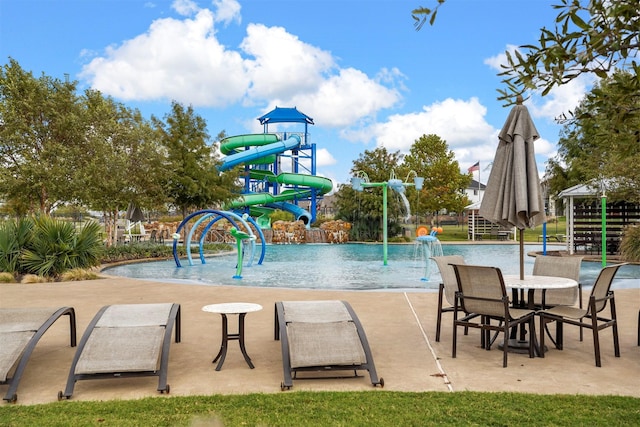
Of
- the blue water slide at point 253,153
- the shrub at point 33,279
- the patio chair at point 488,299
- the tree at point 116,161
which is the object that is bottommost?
the shrub at point 33,279

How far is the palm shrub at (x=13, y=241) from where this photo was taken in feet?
37.1

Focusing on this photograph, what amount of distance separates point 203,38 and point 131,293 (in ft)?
23.4

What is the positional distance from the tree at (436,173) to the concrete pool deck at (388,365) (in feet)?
96.5

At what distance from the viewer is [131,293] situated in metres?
9.19

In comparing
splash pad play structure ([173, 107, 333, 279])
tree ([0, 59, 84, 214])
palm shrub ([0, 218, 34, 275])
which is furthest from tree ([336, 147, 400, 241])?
palm shrub ([0, 218, 34, 275])

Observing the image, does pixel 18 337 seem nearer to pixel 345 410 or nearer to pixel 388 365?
pixel 345 410

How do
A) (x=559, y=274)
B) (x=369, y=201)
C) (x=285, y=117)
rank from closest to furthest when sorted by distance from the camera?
(x=559, y=274) → (x=369, y=201) → (x=285, y=117)

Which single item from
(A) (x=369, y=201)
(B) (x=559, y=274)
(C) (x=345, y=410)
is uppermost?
(A) (x=369, y=201)

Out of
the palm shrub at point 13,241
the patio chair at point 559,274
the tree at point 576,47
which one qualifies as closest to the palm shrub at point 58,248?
the palm shrub at point 13,241

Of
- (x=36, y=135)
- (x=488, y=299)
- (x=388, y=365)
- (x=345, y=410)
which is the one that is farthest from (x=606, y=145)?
(x=36, y=135)

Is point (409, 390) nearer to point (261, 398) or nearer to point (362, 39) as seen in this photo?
point (261, 398)

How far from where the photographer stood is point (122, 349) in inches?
165

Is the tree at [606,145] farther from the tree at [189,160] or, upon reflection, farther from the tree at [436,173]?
the tree at [189,160]

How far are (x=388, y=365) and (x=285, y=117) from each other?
37.4 m
